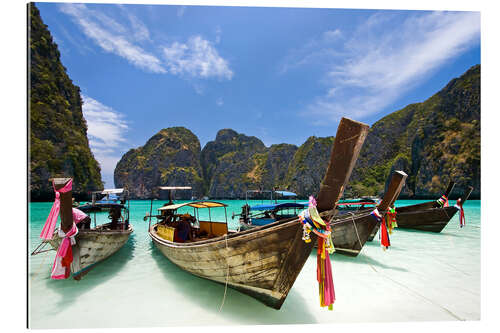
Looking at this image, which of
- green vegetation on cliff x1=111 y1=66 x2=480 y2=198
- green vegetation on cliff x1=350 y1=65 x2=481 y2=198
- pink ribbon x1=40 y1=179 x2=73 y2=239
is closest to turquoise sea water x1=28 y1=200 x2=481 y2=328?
pink ribbon x1=40 y1=179 x2=73 y2=239

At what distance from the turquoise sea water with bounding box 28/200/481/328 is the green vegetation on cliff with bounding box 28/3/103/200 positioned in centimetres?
2852

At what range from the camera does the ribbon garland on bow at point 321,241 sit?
2.38 metres

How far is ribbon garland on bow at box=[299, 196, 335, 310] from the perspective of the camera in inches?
93.6

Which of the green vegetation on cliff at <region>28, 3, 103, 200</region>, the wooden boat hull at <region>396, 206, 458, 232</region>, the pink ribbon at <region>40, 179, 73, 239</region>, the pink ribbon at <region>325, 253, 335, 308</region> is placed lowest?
the wooden boat hull at <region>396, 206, 458, 232</region>

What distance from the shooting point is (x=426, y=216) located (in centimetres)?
1073

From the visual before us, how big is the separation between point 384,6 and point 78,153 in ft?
138

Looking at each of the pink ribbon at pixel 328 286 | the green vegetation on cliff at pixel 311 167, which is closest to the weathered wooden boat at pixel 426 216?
the pink ribbon at pixel 328 286

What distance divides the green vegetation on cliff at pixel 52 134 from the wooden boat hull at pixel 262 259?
31773 millimetres

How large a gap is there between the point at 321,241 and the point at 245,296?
2325 mm

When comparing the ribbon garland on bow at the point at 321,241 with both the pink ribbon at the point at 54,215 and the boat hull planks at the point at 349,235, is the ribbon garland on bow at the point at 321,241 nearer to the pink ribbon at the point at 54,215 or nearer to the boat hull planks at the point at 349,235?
Result: the pink ribbon at the point at 54,215

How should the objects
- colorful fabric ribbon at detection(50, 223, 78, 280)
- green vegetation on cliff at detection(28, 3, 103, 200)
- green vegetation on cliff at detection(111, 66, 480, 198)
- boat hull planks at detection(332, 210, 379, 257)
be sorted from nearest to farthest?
colorful fabric ribbon at detection(50, 223, 78, 280)
boat hull planks at detection(332, 210, 379, 257)
green vegetation on cliff at detection(28, 3, 103, 200)
green vegetation on cliff at detection(111, 66, 480, 198)

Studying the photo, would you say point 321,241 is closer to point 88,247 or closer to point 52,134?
point 88,247

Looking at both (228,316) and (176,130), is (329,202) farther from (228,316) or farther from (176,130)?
(176,130)

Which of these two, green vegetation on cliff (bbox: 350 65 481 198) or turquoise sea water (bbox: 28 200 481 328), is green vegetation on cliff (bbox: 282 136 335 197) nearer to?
green vegetation on cliff (bbox: 350 65 481 198)
